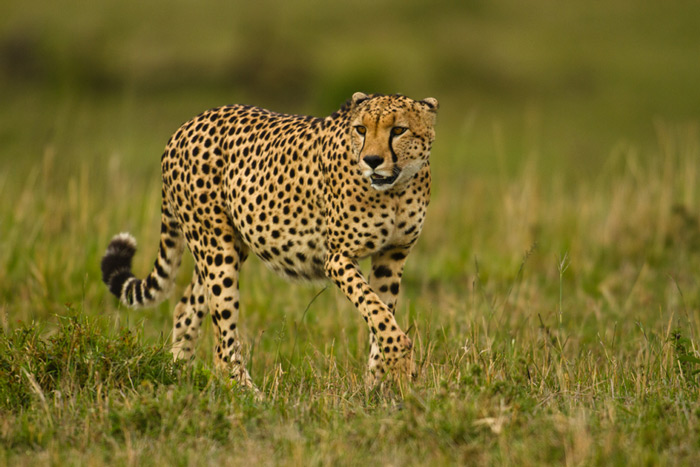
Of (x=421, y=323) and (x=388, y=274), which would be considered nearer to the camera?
(x=388, y=274)

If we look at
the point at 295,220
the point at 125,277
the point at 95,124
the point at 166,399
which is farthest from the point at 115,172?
the point at 95,124

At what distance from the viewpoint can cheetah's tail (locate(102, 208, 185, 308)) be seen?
4.33m

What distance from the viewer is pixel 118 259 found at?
4.34m

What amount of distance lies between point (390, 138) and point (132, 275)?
1548 mm

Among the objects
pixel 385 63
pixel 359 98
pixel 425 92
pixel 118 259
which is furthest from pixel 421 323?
pixel 385 63

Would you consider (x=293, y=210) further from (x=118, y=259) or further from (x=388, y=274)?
(x=118, y=259)

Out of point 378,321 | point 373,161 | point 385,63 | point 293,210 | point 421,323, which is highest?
point 385,63

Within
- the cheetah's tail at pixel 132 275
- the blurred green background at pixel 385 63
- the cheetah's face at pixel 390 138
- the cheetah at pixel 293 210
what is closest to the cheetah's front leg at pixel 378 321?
the cheetah at pixel 293 210

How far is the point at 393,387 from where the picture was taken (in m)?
3.40

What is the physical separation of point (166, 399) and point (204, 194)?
141 cm

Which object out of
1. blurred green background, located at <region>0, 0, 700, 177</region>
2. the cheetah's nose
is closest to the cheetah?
the cheetah's nose

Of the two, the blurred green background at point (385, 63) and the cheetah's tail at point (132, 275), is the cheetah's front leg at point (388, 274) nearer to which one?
the cheetah's tail at point (132, 275)

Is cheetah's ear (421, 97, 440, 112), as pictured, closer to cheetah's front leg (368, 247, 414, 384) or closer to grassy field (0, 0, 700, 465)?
cheetah's front leg (368, 247, 414, 384)

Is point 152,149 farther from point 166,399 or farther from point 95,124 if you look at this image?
point 166,399
